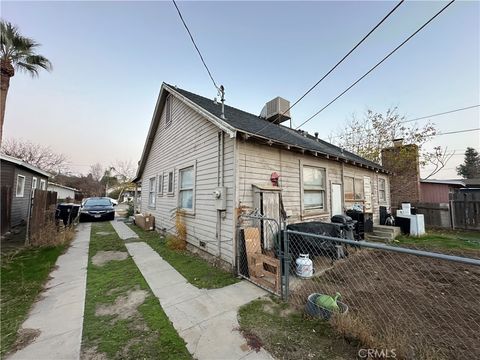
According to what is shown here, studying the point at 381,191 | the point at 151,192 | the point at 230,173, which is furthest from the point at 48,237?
the point at 381,191

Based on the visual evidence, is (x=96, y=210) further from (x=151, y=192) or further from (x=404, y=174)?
(x=404, y=174)

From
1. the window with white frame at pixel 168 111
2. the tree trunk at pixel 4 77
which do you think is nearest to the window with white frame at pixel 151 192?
the window with white frame at pixel 168 111

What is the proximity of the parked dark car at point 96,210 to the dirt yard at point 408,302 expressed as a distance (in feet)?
48.8

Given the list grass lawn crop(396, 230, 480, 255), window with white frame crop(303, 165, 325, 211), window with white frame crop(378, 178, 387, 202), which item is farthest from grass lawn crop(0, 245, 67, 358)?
window with white frame crop(378, 178, 387, 202)

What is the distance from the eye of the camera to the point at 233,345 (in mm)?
2441

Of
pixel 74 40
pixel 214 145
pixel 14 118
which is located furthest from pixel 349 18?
pixel 14 118

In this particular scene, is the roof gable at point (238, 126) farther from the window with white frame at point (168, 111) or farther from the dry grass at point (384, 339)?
the dry grass at point (384, 339)

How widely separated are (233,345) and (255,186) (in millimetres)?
3325

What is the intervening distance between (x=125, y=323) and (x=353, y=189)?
9.40 metres

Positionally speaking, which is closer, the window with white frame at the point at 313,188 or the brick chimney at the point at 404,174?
the window with white frame at the point at 313,188

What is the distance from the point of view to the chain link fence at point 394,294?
7.62ft

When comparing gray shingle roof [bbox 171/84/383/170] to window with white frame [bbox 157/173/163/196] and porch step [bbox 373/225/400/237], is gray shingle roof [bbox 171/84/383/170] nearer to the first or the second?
porch step [bbox 373/225/400/237]

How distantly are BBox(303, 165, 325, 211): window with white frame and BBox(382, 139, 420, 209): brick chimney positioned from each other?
31.8 feet

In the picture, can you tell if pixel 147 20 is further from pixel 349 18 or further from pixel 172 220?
pixel 172 220
